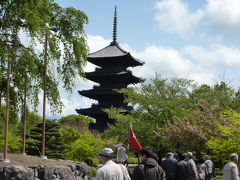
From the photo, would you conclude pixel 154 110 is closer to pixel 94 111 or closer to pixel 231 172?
pixel 231 172

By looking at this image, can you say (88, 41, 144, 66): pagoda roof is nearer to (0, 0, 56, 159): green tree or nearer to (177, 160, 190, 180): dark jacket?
(0, 0, 56, 159): green tree

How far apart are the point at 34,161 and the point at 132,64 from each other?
37388mm

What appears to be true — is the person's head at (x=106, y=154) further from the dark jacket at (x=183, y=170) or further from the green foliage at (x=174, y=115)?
the green foliage at (x=174, y=115)

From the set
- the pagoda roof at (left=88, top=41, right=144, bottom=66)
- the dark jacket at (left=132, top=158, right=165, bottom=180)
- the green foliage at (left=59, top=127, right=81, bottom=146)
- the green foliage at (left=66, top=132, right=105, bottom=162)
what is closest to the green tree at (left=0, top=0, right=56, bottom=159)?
the dark jacket at (left=132, top=158, right=165, bottom=180)

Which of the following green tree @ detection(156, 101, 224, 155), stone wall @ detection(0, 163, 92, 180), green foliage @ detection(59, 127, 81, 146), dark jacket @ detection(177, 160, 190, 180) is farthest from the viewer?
green foliage @ detection(59, 127, 81, 146)

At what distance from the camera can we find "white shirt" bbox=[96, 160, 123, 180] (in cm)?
493

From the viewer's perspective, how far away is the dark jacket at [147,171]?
6.14 m

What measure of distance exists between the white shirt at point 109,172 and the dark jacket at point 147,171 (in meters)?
1.11

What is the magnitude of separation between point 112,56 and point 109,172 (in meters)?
43.6

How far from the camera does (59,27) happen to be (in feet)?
49.4

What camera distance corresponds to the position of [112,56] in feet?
159

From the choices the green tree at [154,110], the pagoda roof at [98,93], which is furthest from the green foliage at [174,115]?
the pagoda roof at [98,93]

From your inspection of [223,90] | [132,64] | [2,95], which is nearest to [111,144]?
[223,90]

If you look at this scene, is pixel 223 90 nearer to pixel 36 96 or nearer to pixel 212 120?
pixel 212 120
